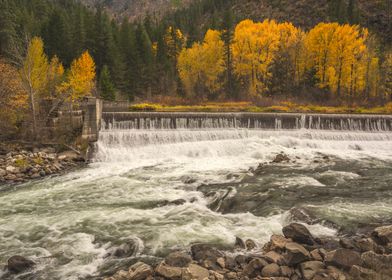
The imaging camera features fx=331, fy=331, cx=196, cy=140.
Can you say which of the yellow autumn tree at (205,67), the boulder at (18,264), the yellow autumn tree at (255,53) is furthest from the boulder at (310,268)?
the yellow autumn tree at (205,67)

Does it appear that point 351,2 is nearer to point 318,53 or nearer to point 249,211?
point 318,53

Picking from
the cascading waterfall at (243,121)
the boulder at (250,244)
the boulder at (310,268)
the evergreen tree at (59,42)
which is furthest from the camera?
the evergreen tree at (59,42)

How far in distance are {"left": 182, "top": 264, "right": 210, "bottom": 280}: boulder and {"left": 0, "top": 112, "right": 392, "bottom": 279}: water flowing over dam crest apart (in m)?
1.78

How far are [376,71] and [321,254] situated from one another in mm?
42773

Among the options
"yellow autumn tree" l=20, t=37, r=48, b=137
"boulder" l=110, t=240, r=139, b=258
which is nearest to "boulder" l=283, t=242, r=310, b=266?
"boulder" l=110, t=240, r=139, b=258

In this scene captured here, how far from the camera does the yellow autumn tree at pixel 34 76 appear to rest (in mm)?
21750

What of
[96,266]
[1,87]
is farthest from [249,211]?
[1,87]

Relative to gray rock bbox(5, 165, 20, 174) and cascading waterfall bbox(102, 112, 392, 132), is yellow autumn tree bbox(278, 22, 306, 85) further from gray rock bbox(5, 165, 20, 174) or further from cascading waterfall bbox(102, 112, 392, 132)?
gray rock bbox(5, 165, 20, 174)

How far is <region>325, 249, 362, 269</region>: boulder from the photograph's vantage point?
24.1ft

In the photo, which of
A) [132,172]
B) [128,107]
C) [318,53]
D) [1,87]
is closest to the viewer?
[132,172]

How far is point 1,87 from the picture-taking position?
21.7 meters

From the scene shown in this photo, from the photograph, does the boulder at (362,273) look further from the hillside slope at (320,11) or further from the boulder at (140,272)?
the hillside slope at (320,11)

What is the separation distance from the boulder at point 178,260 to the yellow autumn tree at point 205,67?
38.8 metres

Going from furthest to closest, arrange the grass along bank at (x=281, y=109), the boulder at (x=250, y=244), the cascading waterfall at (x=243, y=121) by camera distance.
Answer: the grass along bank at (x=281, y=109), the cascading waterfall at (x=243, y=121), the boulder at (x=250, y=244)
